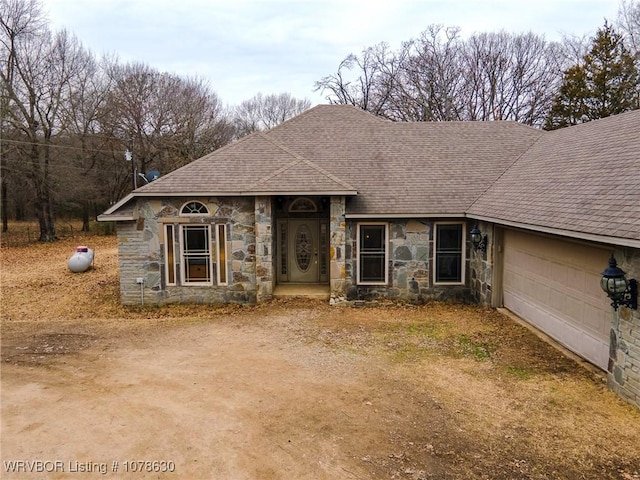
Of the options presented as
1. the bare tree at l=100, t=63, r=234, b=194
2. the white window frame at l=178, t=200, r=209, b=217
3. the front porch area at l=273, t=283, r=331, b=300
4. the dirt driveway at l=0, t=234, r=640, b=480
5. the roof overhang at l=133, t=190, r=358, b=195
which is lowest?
the dirt driveway at l=0, t=234, r=640, b=480

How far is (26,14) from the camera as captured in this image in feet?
70.7

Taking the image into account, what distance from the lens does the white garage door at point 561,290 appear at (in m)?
6.59

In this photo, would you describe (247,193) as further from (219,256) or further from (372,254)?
(372,254)

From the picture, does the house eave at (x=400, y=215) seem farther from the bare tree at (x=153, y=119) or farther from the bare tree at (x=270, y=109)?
the bare tree at (x=270, y=109)

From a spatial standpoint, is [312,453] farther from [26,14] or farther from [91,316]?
[26,14]

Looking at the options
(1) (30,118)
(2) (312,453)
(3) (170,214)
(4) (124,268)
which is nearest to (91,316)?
(4) (124,268)

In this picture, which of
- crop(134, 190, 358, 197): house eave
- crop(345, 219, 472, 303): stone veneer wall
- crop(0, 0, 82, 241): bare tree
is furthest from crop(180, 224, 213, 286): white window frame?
crop(0, 0, 82, 241): bare tree

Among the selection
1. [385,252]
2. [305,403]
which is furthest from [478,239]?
[305,403]

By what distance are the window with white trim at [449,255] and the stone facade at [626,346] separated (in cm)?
530

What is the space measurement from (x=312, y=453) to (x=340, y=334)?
13.8 feet

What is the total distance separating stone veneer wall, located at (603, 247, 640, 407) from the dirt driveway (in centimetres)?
23

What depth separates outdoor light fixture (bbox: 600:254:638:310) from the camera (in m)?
5.35

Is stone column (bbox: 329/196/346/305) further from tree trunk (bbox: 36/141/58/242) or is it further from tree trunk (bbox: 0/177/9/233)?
tree trunk (bbox: 0/177/9/233)

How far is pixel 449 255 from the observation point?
1116 cm
